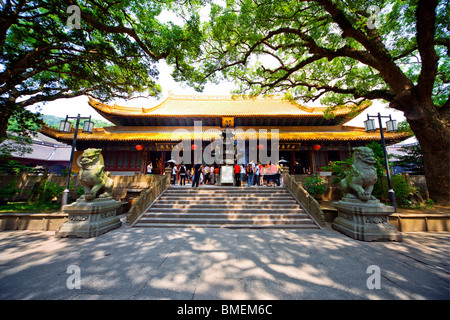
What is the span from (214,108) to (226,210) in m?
13.8

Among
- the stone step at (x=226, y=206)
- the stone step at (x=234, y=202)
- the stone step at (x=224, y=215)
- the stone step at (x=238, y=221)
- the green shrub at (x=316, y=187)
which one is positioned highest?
the green shrub at (x=316, y=187)

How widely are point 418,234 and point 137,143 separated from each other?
16.4 m

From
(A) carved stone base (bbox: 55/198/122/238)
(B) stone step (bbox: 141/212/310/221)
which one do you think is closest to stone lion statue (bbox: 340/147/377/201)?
(B) stone step (bbox: 141/212/310/221)

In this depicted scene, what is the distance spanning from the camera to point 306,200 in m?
6.44

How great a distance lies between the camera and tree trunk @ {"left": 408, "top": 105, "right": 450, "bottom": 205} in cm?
608

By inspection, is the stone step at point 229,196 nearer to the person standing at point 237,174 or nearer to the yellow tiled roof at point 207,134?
the person standing at point 237,174

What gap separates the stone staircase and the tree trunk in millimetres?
5392

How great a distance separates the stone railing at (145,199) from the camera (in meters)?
5.64

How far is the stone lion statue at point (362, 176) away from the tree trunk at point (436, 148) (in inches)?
158

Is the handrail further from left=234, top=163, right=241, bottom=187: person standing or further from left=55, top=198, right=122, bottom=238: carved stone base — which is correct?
left=234, top=163, right=241, bottom=187: person standing

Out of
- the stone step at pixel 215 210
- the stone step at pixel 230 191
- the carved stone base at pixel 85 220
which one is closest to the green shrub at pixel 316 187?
the stone step at pixel 230 191

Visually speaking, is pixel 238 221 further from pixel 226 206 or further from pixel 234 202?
pixel 234 202
